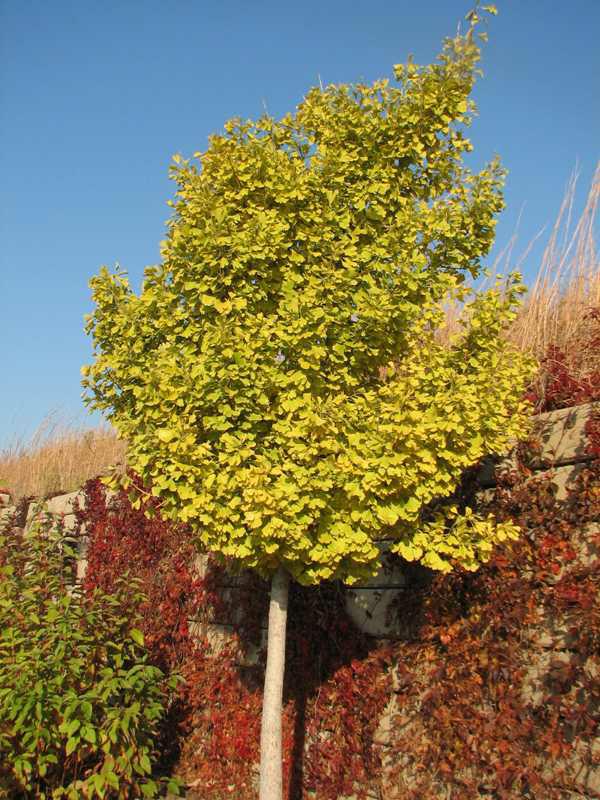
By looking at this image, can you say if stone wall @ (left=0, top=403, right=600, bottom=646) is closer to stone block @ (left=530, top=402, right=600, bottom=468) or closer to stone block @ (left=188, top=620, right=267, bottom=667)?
stone block @ (left=530, top=402, right=600, bottom=468)

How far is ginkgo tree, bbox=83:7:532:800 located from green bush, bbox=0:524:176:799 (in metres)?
1.00

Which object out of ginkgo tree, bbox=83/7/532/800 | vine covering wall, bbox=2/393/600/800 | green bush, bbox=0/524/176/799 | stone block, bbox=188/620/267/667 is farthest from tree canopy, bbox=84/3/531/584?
stone block, bbox=188/620/267/667

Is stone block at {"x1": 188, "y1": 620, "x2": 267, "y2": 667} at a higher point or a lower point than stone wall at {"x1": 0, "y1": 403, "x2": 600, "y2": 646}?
lower

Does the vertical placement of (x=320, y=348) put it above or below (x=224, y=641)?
above

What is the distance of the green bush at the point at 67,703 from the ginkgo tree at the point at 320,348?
1.00 metres

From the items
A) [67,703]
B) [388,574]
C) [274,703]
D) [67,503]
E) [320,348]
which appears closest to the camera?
[320,348]

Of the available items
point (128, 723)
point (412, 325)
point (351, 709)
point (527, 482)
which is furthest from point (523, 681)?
point (128, 723)

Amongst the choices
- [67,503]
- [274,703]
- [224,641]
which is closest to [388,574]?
[274,703]

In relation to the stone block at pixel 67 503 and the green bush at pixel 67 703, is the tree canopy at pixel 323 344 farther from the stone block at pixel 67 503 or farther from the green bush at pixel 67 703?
the stone block at pixel 67 503

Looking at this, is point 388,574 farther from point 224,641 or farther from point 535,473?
point 224,641

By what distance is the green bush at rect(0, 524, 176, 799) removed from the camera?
4.20 m

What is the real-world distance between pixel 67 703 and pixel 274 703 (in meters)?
1.31

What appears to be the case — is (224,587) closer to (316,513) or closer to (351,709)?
(351,709)

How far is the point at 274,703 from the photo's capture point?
13.5 feet
